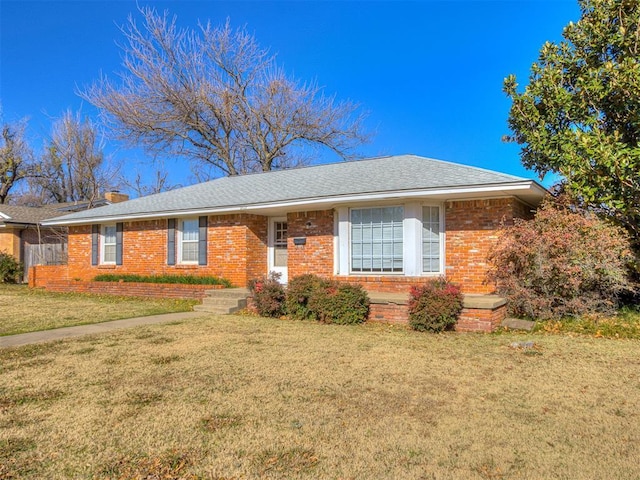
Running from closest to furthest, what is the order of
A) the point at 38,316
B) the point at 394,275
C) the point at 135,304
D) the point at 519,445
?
the point at 519,445 → the point at 38,316 → the point at 394,275 → the point at 135,304

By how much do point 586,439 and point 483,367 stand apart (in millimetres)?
2231

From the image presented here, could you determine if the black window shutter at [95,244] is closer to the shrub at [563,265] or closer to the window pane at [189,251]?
the window pane at [189,251]

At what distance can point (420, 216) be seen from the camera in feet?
36.0

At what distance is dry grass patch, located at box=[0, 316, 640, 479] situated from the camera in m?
3.24

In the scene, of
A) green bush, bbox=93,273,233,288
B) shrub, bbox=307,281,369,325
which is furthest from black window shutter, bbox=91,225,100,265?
shrub, bbox=307,281,369,325

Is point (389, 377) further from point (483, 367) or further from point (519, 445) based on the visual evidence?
point (519, 445)

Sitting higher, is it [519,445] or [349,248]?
[349,248]

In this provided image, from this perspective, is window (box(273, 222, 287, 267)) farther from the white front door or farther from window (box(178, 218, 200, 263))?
window (box(178, 218, 200, 263))

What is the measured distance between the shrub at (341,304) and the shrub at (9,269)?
1738cm

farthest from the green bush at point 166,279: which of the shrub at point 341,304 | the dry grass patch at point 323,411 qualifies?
the dry grass patch at point 323,411

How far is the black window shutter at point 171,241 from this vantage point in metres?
15.1

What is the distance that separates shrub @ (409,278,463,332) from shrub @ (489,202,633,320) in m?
1.58

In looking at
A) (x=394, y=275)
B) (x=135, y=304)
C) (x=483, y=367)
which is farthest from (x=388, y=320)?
(x=135, y=304)

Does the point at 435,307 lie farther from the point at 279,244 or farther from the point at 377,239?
the point at 279,244
